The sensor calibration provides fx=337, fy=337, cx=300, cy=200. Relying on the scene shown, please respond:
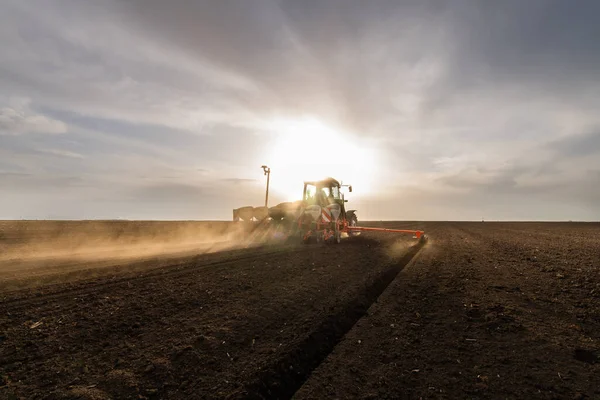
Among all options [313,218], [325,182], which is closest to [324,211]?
[313,218]

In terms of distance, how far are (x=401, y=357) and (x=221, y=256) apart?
9312 millimetres

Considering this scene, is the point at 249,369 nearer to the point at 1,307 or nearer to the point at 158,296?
the point at 158,296

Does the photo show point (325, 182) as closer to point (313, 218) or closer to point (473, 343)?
point (313, 218)

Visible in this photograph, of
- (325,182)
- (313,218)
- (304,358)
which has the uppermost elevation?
(325,182)

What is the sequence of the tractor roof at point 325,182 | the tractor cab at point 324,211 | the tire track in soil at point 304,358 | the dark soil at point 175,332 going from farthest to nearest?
the tractor roof at point 325,182 → the tractor cab at point 324,211 → the dark soil at point 175,332 → the tire track in soil at point 304,358

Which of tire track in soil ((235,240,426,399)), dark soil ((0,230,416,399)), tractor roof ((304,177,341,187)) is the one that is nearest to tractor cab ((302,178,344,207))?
tractor roof ((304,177,341,187))

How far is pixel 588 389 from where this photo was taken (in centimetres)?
374

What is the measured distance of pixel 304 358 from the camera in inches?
178

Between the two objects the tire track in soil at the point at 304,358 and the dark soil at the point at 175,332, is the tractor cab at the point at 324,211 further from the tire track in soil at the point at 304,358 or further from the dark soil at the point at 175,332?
the tire track in soil at the point at 304,358

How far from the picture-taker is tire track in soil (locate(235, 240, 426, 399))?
149 inches

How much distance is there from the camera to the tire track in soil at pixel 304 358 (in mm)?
3784

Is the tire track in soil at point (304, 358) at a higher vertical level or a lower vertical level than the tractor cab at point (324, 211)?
lower

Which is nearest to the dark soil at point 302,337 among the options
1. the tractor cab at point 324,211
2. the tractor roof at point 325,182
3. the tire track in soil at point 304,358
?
the tire track in soil at point 304,358

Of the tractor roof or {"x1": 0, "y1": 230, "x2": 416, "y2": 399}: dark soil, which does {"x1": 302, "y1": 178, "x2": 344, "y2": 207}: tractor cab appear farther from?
{"x1": 0, "y1": 230, "x2": 416, "y2": 399}: dark soil
